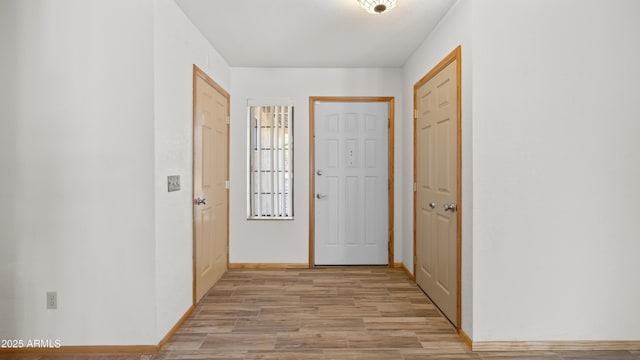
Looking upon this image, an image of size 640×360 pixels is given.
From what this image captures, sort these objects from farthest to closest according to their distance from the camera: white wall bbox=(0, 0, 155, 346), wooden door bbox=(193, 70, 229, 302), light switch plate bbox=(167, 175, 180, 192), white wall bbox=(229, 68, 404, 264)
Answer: white wall bbox=(229, 68, 404, 264)
wooden door bbox=(193, 70, 229, 302)
light switch plate bbox=(167, 175, 180, 192)
white wall bbox=(0, 0, 155, 346)

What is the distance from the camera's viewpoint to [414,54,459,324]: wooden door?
264cm

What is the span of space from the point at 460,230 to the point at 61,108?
283 centimetres

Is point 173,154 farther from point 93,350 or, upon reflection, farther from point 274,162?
point 274,162

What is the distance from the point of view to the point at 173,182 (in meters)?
2.51

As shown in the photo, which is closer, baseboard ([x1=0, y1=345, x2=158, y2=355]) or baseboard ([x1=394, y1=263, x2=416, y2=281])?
baseboard ([x1=0, y1=345, x2=158, y2=355])

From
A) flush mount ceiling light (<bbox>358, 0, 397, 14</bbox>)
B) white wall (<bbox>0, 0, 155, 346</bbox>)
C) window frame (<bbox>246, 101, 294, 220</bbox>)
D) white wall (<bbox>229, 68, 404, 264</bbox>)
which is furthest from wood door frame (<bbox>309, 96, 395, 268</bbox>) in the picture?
white wall (<bbox>0, 0, 155, 346</bbox>)

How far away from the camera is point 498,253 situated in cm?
229

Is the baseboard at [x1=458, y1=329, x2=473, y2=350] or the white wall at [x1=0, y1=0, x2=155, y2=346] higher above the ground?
the white wall at [x1=0, y1=0, x2=155, y2=346]

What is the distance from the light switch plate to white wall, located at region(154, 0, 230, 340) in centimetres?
3

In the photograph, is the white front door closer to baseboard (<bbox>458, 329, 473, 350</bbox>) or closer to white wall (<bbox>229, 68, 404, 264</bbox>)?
white wall (<bbox>229, 68, 404, 264</bbox>)

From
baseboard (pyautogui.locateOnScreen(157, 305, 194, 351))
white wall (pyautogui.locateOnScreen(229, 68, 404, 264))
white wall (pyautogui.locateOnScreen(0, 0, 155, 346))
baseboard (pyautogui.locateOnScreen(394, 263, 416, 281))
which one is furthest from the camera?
white wall (pyautogui.locateOnScreen(229, 68, 404, 264))

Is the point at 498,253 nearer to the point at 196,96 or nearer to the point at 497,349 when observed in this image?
the point at 497,349

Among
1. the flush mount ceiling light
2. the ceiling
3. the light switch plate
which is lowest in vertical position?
the light switch plate

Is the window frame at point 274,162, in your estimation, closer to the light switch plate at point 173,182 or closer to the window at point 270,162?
the window at point 270,162
